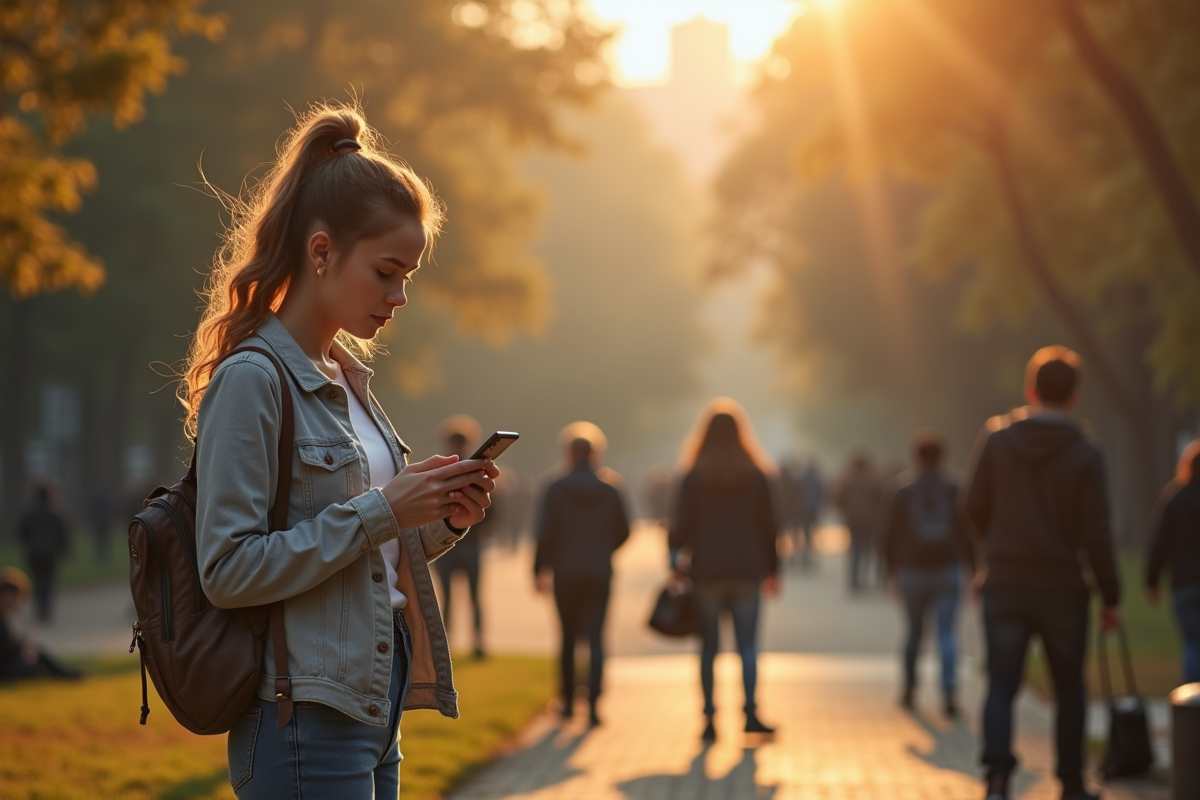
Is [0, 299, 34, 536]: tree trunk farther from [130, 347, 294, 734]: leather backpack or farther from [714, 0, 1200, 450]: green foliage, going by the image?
[130, 347, 294, 734]: leather backpack

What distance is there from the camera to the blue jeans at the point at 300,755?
2789mm

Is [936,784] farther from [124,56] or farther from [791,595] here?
[791,595]

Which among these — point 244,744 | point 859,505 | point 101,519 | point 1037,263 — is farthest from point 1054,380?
point 101,519

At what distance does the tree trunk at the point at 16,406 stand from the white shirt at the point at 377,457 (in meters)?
31.8

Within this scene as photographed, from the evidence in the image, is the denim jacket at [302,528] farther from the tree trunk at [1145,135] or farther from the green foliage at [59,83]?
the tree trunk at [1145,135]

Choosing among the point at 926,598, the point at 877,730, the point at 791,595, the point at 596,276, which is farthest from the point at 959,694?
the point at 596,276

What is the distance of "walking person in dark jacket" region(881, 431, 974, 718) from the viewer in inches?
462

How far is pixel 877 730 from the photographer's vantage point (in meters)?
10.8

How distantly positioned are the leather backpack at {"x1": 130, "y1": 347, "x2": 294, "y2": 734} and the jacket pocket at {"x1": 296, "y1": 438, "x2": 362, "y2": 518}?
35mm

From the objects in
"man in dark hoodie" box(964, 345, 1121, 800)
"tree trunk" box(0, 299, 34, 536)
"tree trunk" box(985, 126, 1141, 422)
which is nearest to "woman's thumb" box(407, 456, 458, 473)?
"man in dark hoodie" box(964, 345, 1121, 800)

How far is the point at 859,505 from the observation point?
2447 cm

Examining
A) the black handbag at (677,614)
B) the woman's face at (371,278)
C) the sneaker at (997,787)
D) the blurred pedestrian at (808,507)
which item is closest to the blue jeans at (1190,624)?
the sneaker at (997,787)

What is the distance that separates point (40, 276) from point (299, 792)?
10.2 m

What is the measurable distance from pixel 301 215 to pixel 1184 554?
23.6 ft
